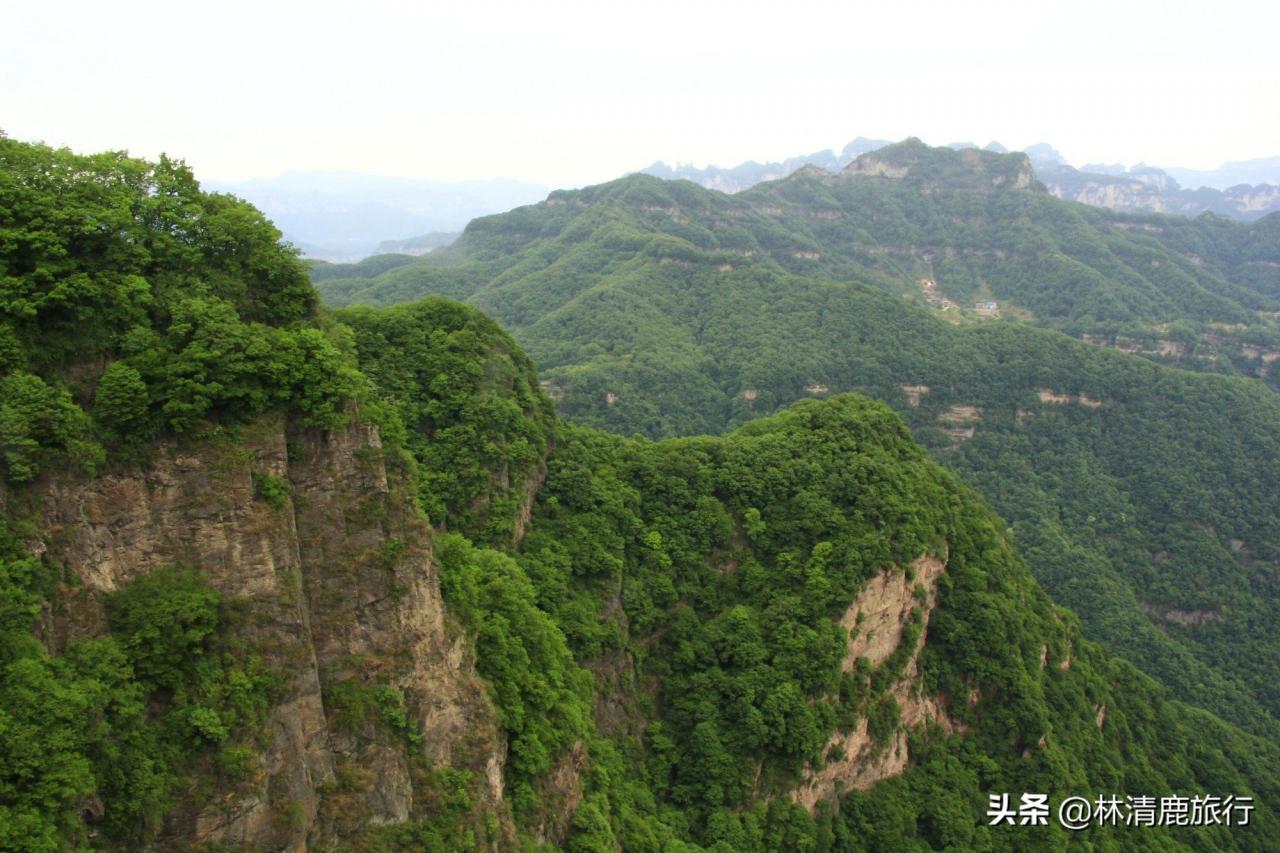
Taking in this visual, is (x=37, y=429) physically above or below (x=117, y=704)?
above

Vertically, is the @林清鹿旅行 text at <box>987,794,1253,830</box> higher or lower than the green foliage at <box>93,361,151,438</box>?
lower

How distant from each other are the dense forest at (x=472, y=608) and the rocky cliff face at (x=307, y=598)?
0.32ft

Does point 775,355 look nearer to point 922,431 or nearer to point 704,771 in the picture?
point 922,431

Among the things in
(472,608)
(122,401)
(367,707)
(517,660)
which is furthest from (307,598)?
(517,660)

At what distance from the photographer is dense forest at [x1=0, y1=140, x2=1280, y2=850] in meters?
17.0

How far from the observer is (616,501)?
42781 mm

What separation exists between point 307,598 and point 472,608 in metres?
7.08

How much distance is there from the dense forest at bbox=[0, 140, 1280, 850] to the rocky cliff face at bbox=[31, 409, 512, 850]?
0.32 feet

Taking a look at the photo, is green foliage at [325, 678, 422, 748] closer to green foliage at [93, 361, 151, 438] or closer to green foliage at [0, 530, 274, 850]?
green foliage at [0, 530, 274, 850]

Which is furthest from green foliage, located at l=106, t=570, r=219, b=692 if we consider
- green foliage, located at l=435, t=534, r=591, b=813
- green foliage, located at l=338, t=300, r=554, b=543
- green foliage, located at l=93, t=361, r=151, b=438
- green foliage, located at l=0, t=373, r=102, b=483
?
green foliage, located at l=338, t=300, r=554, b=543

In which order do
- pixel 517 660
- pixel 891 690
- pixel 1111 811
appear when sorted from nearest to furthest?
pixel 517 660 < pixel 891 690 < pixel 1111 811

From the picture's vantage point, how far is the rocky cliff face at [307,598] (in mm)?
17562

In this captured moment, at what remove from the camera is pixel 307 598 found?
2120cm

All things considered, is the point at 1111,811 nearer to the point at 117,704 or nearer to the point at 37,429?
the point at 117,704
